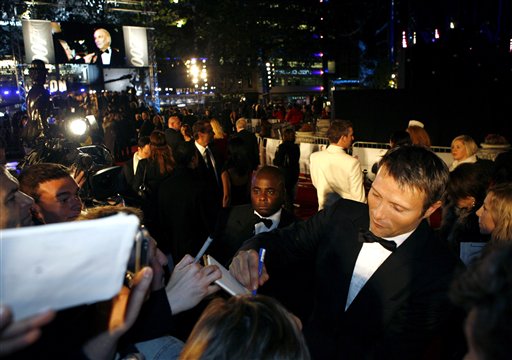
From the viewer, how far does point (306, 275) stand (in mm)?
2826

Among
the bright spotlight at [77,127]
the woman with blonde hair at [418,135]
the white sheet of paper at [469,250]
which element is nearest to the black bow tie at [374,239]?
the white sheet of paper at [469,250]

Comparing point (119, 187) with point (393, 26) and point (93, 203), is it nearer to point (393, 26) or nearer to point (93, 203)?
point (93, 203)

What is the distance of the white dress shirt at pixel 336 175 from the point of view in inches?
189

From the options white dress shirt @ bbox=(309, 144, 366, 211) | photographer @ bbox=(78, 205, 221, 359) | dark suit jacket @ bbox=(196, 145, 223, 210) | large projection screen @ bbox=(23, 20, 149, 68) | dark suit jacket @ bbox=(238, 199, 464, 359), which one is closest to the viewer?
photographer @ bbox=(78, 205, 221, 359)

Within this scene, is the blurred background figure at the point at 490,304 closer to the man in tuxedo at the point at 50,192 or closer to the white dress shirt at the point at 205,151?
the man in tuxedo at the point at 50,192

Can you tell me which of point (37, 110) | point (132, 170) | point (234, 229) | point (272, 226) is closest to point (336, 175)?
point (272, 226)

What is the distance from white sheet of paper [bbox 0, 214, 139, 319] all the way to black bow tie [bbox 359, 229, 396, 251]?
1.51 metres

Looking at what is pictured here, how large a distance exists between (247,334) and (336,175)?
3.95m

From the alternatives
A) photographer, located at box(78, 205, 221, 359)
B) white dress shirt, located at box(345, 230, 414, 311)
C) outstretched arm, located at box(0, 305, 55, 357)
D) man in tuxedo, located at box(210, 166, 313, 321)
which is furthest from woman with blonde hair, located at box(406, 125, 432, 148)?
outstretched arm, located at box(0, 305, 55, 357)

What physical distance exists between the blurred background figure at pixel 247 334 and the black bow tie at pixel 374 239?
3.25ft

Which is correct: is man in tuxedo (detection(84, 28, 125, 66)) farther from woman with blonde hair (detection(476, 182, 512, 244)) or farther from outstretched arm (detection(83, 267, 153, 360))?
A: outstretched arm (detection(83, 267, 153, 360))

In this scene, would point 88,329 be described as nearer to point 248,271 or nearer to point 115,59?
point 248,271

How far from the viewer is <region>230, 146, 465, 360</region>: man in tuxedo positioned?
189 cm

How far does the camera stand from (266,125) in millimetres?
10516
